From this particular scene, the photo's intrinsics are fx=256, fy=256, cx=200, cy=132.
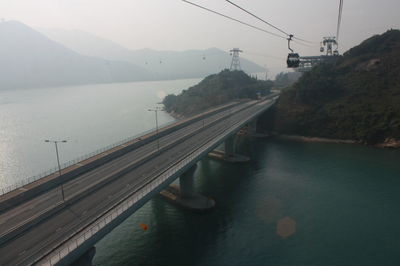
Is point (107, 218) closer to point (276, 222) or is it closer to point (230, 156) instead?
point (276, 222)

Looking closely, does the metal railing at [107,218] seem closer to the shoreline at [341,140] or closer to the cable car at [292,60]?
the cable car at [292,60]

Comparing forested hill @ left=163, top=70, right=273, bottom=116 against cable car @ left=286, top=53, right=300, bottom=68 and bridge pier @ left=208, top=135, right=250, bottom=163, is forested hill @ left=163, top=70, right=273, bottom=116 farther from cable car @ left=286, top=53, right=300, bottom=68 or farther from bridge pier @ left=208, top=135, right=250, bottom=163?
cable car @ left=286, top=53, right=300, bottom=68

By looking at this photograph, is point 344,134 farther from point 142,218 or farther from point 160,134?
point 142,218

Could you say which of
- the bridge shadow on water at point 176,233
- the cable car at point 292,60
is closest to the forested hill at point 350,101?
the bridge shadow on water at point 176,233

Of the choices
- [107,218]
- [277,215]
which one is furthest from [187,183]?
[107,218]

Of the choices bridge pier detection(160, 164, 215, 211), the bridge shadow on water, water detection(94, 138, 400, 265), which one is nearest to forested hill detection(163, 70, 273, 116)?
water detection(94, 138, 400, 265)

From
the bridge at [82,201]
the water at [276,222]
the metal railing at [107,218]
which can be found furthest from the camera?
the water at [276,222]
